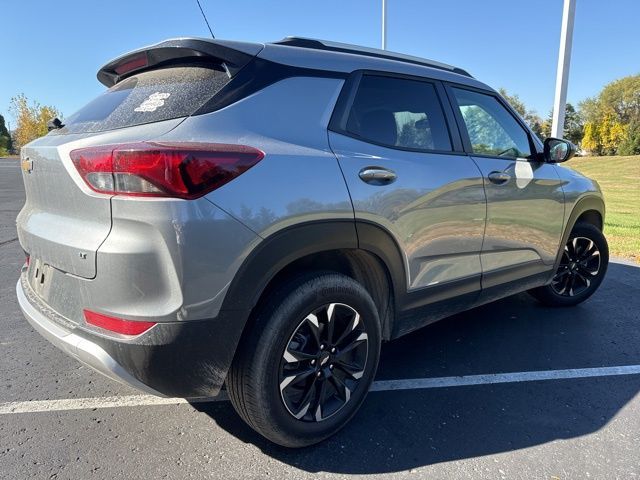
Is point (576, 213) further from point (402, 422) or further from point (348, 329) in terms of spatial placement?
point (348, 329)

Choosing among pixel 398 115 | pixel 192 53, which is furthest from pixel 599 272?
pixel 192 53

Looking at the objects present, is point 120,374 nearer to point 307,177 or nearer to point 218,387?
point 218,387

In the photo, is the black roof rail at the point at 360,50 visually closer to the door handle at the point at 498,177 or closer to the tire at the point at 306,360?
the door handle at the point at 498,177

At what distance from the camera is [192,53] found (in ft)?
6.93

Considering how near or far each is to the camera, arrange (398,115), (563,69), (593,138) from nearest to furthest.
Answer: (398,115) < (563,69) < (593,138)

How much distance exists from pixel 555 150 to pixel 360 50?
1850mm

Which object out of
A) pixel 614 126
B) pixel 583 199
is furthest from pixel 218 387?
pixel 614 126

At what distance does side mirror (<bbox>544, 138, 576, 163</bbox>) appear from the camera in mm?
3549

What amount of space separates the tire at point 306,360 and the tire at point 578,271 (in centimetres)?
258

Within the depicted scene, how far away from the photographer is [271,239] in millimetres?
1910

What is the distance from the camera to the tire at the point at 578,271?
4215 millimetres

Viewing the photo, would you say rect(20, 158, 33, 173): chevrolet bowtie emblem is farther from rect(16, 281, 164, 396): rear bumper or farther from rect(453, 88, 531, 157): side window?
rect(453, 88, 531, 157): side window

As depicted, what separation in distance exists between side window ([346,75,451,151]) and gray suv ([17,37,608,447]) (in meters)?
0.01

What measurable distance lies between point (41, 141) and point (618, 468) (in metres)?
3.19
